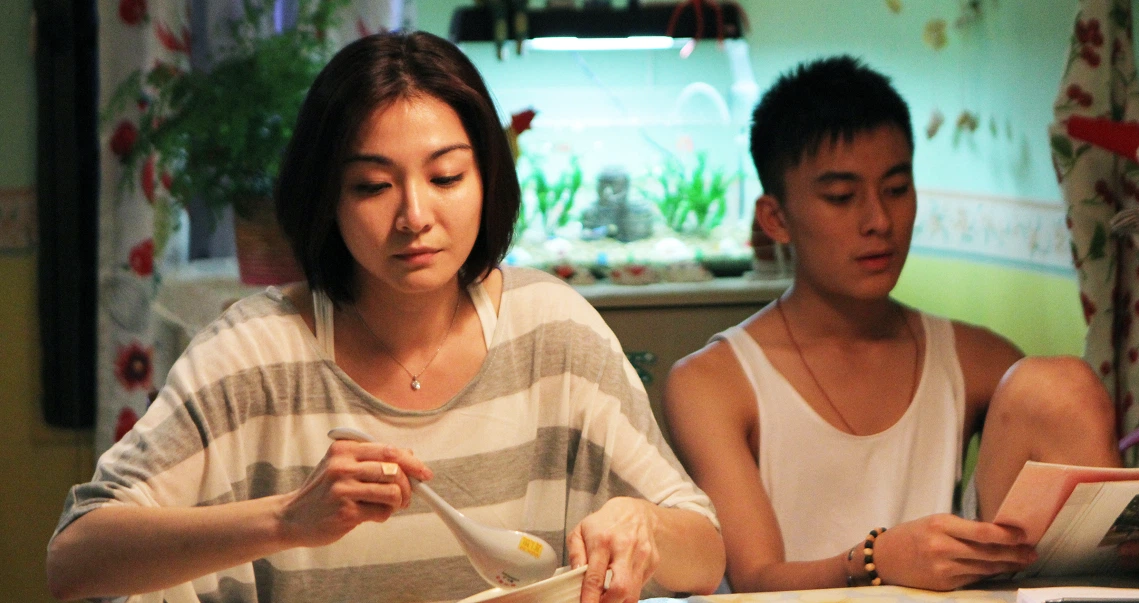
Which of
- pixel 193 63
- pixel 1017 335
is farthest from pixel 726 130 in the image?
pixel 193 63

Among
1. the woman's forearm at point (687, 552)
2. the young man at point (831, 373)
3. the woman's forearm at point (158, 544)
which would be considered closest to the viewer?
the woman's forearm at point (158, 544)

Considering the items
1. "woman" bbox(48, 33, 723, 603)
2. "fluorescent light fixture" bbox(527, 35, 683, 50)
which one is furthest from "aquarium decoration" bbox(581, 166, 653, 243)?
"woman" bbox(48, 33, 723, 603)

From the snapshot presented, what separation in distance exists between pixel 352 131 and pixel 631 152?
205 centimetres

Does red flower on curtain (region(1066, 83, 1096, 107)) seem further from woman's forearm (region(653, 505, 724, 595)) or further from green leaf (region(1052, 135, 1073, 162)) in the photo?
woman's forearm (region(653, 505, 724, 595))

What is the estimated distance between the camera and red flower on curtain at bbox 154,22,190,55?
220 cm

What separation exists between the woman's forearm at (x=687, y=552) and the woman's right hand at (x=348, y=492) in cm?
27

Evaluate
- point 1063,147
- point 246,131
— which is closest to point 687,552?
point 1063,147

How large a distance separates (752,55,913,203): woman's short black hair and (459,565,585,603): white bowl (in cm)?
84

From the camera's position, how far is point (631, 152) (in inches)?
121

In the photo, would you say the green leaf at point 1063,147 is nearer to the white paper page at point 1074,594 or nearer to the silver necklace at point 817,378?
the silver necklace at point 817,378

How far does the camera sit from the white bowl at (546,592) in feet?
2.65

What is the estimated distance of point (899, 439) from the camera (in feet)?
4.78

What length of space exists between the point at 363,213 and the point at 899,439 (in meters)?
0.82

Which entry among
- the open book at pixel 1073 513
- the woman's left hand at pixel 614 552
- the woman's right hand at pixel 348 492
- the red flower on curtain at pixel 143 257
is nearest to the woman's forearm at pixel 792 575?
the open book at pixel 1073 513
